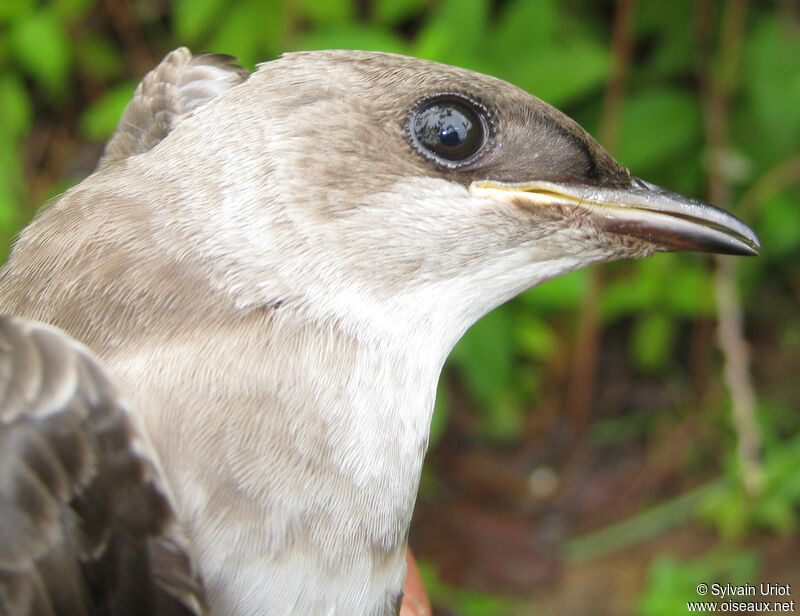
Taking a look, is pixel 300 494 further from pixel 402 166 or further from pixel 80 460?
pixel 402 166

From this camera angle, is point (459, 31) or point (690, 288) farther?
point (690, 288)

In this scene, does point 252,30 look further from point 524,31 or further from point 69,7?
point 524,31

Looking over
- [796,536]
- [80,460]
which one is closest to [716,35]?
[796,536]

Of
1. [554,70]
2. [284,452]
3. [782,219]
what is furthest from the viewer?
[782,219]

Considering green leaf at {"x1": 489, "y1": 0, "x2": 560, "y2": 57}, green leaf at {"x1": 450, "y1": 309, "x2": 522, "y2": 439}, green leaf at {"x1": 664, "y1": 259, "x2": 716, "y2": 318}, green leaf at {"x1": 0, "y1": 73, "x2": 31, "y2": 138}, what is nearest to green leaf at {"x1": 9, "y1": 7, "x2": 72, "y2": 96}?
green leaf at {"x1": 0, "y1": 73, "x2": 31, "y2": 138}

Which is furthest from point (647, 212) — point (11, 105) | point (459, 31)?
point (11, 105)

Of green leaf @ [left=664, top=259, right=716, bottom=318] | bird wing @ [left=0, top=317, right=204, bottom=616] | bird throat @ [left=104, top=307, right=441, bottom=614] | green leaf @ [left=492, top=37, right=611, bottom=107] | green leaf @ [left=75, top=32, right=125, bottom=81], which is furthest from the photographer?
green leaf @ [left=75, top=32, right=125, bottom=81]

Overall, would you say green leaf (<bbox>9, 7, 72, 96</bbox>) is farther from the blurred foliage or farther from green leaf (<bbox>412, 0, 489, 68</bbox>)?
the blurred foliage
